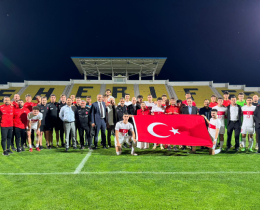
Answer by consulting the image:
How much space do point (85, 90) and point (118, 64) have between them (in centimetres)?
723

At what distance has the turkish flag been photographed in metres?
5.47

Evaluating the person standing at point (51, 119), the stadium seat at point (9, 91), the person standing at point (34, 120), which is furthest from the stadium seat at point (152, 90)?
the person standing at point (34, 120)

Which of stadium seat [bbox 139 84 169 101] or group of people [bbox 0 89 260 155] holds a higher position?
stadium seat [bbox 139 84 169 101]

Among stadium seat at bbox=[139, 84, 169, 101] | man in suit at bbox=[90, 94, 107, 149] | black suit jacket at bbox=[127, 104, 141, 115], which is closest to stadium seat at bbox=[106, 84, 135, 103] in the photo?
stadium seat at bbox=[139, 84, 169, 101]

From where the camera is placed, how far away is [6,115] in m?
5.67

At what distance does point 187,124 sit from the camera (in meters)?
5.80

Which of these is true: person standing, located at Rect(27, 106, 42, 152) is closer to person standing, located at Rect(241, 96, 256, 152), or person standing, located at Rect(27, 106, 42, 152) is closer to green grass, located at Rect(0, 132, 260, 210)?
green grass, located at Rect(0, 132, 260, 210)

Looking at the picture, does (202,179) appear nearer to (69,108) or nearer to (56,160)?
(56,160)

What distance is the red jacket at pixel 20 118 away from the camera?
19.5 feet

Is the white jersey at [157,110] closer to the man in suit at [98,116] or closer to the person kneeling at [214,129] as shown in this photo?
the person kneeling at [214,129]

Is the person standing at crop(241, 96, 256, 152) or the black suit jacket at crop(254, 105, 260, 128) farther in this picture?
the person standing at crop(241, 96, 256, 152)

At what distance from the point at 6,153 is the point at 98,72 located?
2940cm

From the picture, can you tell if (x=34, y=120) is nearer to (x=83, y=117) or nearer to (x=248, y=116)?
(x=83, y=117)

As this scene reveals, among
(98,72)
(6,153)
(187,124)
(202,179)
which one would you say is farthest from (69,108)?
(98,72)
